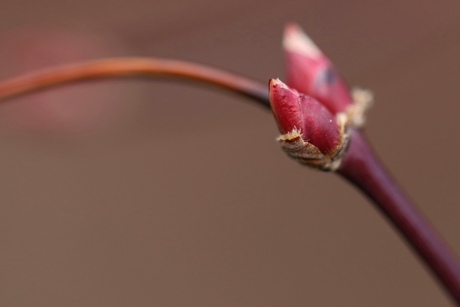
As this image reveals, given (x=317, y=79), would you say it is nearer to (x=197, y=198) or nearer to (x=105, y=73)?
(x=105, y=73)

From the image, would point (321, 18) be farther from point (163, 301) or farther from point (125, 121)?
point (163, 301)

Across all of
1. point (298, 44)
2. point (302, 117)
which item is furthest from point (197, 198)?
point (302, 117)

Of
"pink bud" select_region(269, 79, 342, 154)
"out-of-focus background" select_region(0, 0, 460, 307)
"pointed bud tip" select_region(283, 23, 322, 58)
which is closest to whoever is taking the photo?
"pink bud" select_region(269, 79, 342, 154)

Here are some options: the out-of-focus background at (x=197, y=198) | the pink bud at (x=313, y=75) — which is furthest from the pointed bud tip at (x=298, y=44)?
the out-of-focus background at (x=197, y=198)

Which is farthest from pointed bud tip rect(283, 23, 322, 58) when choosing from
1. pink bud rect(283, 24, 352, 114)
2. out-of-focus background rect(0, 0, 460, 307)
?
out-of-focus background rect(0, 0, 460, 307)

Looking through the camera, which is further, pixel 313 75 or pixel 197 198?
pixel 197 198

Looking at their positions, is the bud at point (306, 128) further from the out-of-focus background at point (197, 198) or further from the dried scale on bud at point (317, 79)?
the out-of-focus background at point (197, 198)

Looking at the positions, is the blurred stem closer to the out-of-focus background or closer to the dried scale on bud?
the dried scale on bud
